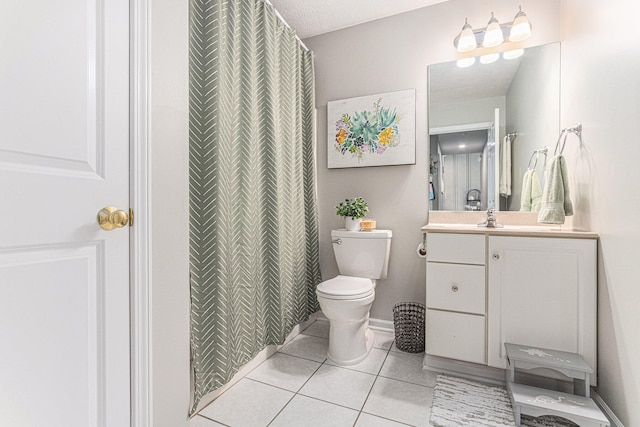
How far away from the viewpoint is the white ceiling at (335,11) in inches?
82.8

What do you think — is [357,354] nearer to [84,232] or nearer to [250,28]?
[84,232]

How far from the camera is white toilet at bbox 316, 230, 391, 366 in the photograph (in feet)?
5.76

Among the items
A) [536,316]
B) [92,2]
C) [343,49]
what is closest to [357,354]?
[536,316]

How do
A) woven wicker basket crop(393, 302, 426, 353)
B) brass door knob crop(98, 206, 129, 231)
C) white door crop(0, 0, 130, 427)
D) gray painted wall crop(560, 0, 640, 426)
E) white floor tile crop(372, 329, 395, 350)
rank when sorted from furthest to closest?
white floor tile crop(372, 329, 395, 350) < woven wicker basket crop(393, 302, 426, 353) < gray painted wall crop(560, 0, 640, 426) < brass door knob crop(98, 206, 129, 231) < white door crop(0, 0, 130, 427)

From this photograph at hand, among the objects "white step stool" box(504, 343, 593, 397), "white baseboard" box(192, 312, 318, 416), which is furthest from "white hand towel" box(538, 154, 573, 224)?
"white baseboard" box(192, 312, 318, 416)

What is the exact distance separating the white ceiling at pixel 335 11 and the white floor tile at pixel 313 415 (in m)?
2.56

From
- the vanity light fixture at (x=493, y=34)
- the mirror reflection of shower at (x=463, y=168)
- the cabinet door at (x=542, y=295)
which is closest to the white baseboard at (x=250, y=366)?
the cabinet door at (x=542, y=295)

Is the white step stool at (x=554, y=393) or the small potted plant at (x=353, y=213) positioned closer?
the white step stool at (x=554, y=393)

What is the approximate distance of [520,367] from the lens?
4.70 feet

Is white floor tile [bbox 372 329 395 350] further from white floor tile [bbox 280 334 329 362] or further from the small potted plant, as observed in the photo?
the small potted plant

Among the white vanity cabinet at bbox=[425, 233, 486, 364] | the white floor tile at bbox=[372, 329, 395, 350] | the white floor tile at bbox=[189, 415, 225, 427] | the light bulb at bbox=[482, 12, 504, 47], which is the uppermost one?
the light bulb at bbox=[482, 12, 504, 47]

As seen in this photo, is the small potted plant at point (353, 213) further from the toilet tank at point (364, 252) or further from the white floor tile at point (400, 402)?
the white floor tile at point (400, 402)

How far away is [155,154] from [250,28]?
1.10m

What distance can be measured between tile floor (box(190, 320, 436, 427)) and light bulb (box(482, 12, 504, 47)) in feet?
7.13
